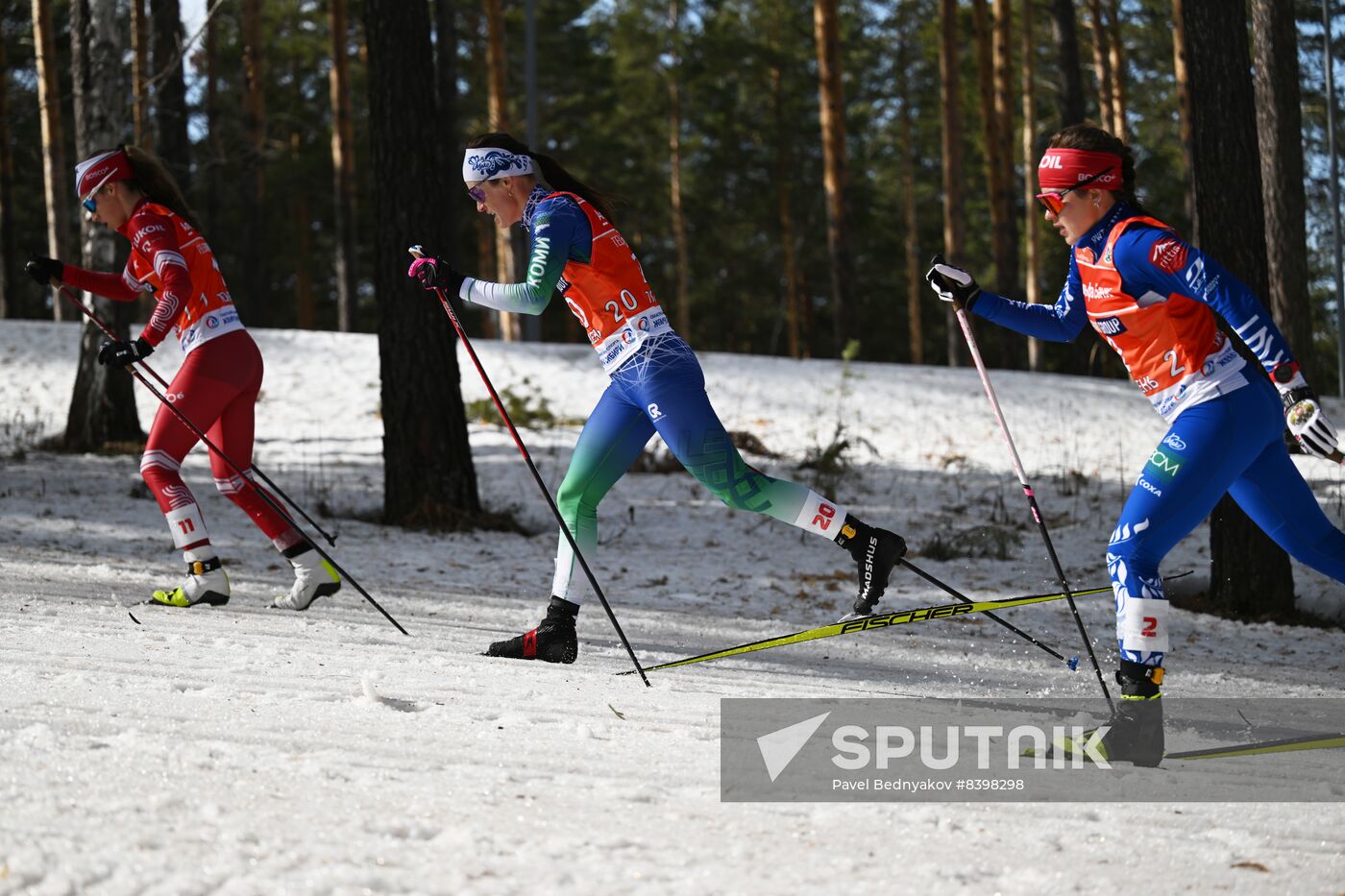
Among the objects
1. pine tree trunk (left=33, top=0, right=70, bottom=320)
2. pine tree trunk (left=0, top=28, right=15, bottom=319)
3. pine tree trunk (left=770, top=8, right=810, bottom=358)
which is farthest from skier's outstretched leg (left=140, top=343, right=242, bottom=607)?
pine tree trunk (left=770, top=8, right=810, bottom=358)

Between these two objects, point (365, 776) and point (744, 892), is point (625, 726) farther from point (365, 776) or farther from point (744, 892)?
point (744, 892)

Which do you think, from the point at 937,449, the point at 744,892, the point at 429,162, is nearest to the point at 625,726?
the point at 744,892

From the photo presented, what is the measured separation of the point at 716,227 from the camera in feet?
136

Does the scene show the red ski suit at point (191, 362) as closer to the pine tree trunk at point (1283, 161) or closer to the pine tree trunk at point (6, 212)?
the pine tree trunk at point (1283, 161)

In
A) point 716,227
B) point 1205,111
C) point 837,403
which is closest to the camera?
point 1205,111

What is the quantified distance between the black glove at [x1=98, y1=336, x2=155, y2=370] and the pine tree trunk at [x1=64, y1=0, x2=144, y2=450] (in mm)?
5267

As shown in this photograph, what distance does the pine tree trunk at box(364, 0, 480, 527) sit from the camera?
945cm

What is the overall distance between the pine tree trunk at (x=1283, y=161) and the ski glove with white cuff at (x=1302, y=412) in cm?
721

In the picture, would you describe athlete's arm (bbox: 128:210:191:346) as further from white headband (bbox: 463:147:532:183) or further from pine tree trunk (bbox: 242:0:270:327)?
pine tree trunk (bbox: 242:0:270:327)

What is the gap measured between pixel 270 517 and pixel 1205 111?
18.3 feet

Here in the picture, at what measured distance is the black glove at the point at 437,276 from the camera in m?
5.18

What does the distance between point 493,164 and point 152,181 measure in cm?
229

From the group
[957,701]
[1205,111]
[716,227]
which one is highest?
[716,227]

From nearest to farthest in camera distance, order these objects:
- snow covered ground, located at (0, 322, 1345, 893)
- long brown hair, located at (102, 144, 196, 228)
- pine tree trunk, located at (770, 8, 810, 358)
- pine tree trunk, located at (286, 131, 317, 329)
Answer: snow covered ground, located at (0, 322, 1345, 893) < long brown hair, located at (102, 144, 196, 228) < pine tree trunk, located at (286, 131, 317, 329) < pine tree trunk, located at (770, 8, 810, 358)
